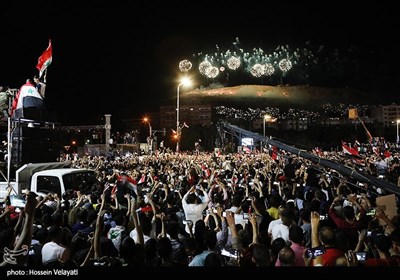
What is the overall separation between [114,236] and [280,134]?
89191mm

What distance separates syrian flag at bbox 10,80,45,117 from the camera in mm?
12218

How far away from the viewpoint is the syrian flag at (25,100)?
481 inches

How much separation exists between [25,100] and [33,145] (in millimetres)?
1817

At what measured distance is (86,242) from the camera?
474cm

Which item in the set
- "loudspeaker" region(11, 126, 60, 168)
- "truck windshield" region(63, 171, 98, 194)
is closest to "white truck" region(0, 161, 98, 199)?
"truck windshield" region(63, 171, 98, 194)

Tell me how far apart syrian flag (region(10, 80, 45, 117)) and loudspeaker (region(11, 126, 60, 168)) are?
83 cm

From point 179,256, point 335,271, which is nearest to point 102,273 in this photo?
point 335,271

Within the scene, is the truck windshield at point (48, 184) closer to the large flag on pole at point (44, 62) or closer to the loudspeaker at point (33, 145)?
the loudspeaker at point (33, 145)

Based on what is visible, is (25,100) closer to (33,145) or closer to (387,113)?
(33,145)

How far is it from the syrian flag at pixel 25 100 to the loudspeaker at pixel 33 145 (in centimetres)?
83

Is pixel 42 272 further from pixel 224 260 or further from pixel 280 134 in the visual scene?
pixel 280 134

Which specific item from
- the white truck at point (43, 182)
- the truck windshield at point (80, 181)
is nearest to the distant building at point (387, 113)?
the truck windshield at point (80, 181)

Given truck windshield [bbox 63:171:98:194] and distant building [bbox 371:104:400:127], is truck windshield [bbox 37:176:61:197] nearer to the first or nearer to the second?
truck windshield [bbox 63:171:98:194]

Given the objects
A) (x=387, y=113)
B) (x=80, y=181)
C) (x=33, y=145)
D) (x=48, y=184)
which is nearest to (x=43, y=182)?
(x=48, y=184)
